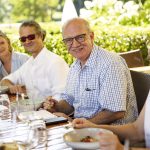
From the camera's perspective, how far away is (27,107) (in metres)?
2.38

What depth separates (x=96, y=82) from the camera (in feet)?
8.36

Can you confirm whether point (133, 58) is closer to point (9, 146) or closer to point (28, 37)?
point (28, 37)

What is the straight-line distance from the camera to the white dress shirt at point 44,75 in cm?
318

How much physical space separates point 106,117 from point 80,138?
2.32 ft

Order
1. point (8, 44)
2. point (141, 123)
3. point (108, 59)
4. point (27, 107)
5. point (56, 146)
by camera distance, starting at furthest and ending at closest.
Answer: point (8, 44)
point (108, 59)
point (27, 107)
point (141, 123)
point (56, 146)

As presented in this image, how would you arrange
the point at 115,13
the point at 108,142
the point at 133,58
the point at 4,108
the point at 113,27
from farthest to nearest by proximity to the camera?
the point at 115,13 → the point at 113,27 → the point at 133,58 → the point at 4,108 → the point at 108,142

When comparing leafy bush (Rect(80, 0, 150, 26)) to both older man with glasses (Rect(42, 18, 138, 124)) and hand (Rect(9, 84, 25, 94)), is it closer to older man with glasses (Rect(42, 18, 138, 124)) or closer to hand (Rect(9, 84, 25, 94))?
hand (Rect(9, 84, 25, 94))

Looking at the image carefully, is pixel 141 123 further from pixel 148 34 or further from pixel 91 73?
pixel 148 34

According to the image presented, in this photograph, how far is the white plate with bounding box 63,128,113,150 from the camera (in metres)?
1.63

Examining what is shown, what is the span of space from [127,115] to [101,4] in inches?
258

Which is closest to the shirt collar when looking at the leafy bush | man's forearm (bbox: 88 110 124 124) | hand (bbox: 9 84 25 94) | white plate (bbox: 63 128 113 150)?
hand (bbox: 9 84 25 94)

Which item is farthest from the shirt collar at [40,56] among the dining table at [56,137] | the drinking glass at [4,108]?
the dining table at [56,137]

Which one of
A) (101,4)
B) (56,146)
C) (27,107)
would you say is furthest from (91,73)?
(101,4)

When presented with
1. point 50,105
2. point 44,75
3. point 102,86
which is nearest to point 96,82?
point 102,86
